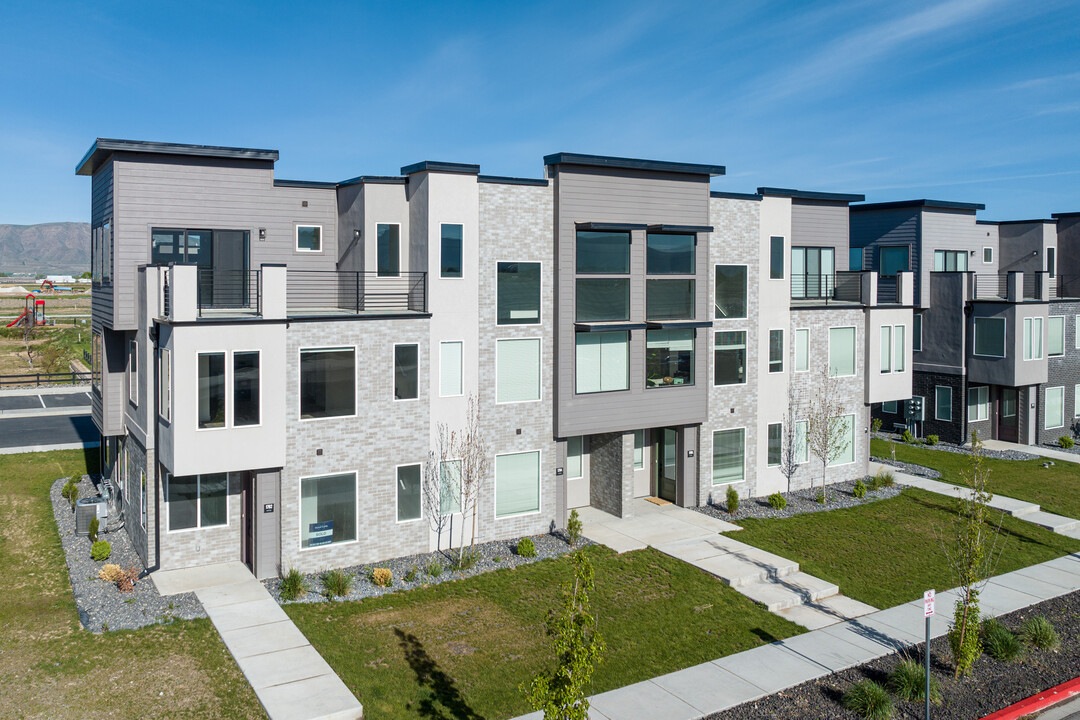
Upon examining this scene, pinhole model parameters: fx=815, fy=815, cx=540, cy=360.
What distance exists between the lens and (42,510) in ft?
76.3

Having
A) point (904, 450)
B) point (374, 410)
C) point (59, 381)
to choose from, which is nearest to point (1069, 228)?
point (904, 450)

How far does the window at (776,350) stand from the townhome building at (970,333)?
11.3 meters

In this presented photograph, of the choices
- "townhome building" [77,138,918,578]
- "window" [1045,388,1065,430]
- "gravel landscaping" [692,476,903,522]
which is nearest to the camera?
"townhome building" [77,138,918,578]

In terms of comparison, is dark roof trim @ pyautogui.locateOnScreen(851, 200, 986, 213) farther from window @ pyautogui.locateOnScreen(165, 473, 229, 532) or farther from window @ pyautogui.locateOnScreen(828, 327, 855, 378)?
window @ pyautogui.locateOnScreen(165, 473, 229, 532)

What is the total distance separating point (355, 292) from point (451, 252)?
3.22m

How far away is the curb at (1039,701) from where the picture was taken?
1351cm

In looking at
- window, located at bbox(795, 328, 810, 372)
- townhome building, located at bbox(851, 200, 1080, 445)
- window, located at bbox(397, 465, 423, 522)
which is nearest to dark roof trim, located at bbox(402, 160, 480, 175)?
window, located at bbox(397, 465, 423, 522)

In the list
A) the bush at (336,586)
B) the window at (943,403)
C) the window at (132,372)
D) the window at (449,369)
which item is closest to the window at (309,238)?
the window at (132,372)

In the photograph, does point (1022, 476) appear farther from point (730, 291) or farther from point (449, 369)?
point (449, 369)

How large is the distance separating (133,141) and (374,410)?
817 centimetres

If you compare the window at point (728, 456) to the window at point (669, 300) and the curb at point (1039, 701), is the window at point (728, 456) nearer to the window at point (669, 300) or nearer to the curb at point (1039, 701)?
the window at point (669, 300)

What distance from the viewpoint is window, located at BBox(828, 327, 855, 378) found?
27.6 meters

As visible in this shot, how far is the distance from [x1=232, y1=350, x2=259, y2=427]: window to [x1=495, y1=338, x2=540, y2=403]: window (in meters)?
6.25

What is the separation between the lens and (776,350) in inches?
1036
